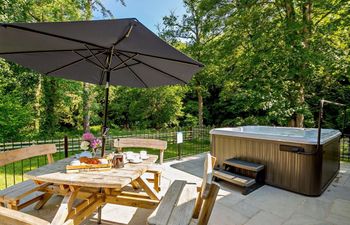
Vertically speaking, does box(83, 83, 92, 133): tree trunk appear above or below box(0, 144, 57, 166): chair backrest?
above

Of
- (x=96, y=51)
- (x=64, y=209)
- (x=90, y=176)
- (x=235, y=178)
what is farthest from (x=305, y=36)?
(x=64, y=209)

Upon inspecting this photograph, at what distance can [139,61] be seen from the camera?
305 cm

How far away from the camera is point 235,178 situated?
383 centimetres

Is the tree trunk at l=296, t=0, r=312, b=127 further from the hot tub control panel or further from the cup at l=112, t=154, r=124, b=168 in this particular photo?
the cup at l=112, t=154, r=124, b=168

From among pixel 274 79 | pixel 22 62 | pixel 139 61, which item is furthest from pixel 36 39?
pixel 274 79

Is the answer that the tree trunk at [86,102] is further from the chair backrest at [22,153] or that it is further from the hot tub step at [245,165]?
the hot tub step at [245,165]

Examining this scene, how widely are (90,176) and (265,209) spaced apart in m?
2.41

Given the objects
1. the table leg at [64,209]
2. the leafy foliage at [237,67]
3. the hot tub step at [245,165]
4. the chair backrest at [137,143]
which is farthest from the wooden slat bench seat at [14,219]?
the leafy foliage at [237,67]

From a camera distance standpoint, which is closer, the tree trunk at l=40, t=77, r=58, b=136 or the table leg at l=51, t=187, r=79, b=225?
the table leg at l=51, t=187, r=79, b=225

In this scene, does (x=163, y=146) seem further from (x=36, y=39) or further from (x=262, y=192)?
(x=36, y=39)

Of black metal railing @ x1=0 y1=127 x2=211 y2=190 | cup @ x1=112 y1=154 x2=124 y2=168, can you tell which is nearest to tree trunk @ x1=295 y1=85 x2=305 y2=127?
black metal railing @ x1=0 y1=127 x2=211 y2=190

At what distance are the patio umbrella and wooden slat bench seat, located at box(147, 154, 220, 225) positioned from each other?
1.01m

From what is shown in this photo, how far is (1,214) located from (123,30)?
60.9 inches

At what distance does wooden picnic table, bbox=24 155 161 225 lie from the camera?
77.7 inches
